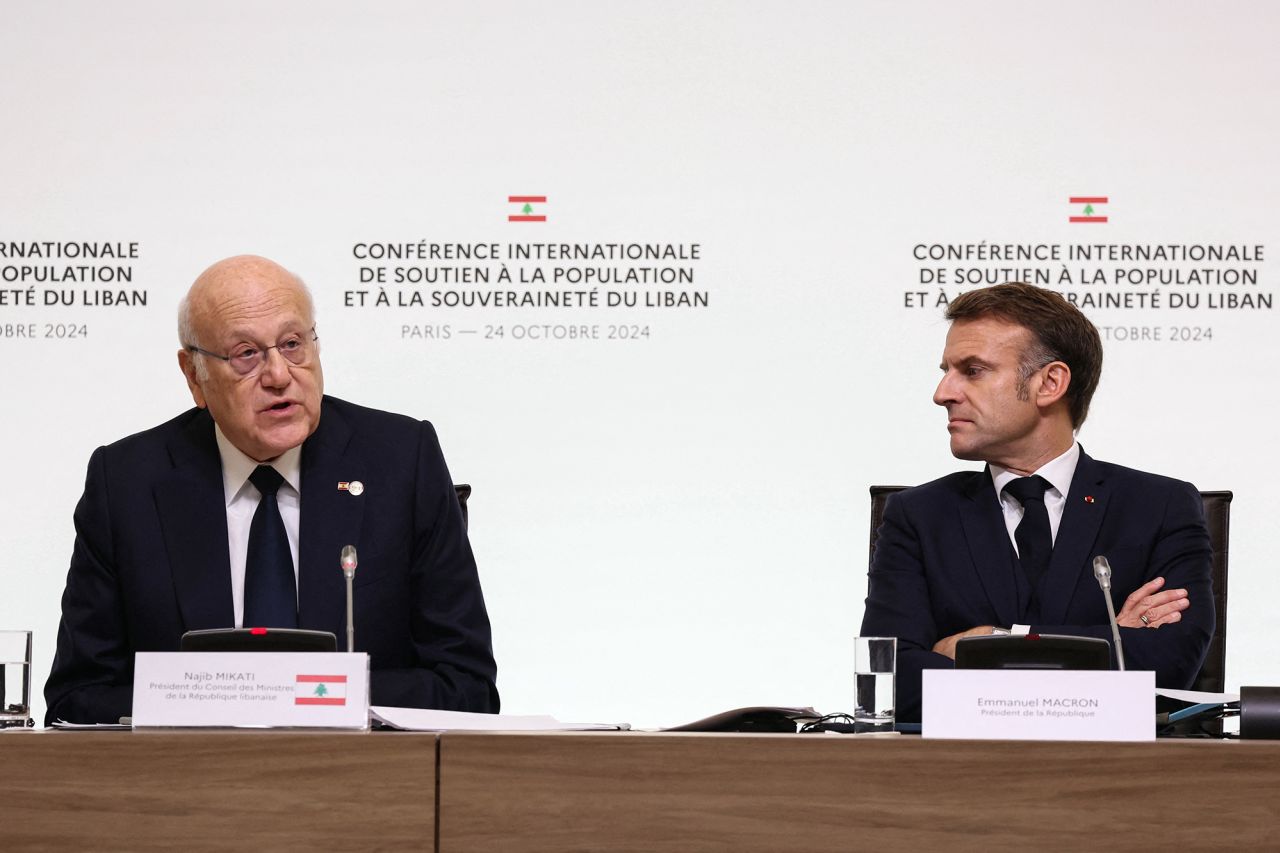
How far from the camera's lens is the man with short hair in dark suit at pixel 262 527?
268cm

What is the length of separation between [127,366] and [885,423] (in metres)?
2.03

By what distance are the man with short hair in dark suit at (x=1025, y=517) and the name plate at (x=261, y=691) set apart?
137 centimetres

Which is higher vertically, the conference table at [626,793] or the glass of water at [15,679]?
the glass of water at [15,679]

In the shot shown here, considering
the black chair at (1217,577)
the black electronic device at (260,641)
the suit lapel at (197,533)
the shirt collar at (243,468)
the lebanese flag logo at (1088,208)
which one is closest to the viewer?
the black electronic device at (260,641)

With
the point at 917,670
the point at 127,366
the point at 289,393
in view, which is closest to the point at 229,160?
the point at 127,366

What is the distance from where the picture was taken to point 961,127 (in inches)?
158

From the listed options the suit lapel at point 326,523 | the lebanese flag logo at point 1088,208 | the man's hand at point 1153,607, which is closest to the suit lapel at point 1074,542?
the man's hand at point 1153,607

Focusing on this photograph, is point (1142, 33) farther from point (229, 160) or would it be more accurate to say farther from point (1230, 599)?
point (229, 160)

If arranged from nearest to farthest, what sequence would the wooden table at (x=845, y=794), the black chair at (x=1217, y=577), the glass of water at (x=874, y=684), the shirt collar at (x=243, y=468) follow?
the wooden table at (x=845, y=794) → the glass of water at (x=874, y=684) → the shirt collar at (x=243, y=468) → the black chair at (x=1217, y=577)

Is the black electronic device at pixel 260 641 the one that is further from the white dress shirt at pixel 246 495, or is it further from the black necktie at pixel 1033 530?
the black necktie at pixel 1033 530

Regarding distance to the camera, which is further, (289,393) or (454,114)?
(454,114)

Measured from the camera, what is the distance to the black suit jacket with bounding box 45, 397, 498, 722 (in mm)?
2668

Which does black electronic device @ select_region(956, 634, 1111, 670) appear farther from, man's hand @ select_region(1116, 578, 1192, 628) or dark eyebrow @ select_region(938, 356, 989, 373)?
dark eyebrow @ select_region(938, 356, 989, 373)

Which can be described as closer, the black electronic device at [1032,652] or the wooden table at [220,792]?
the wooden table at [220,792]
